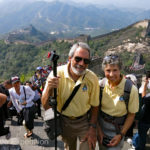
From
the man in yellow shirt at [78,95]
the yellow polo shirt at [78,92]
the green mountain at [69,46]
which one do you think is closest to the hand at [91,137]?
the man in yellow shirt at [78,95]

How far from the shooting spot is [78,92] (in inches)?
89.5

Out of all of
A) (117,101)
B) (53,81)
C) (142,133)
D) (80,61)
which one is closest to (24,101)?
(53,81)

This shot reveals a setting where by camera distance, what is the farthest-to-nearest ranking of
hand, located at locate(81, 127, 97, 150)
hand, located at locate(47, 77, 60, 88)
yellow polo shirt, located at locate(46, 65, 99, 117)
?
hand, located at locate(81, 127, 97, 150), yellow polo shirt, located at locate(46, 65, 99, 117), hand, located at locate(47, 77, 60, 88)

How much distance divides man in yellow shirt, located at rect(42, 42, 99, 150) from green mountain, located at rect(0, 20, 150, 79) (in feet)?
128

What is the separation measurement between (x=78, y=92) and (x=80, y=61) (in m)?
0.38

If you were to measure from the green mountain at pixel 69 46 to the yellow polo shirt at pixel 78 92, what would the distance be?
3915cm

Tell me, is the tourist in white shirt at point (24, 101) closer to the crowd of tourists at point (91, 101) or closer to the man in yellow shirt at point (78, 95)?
the crowd of tourists at point (91, 101)

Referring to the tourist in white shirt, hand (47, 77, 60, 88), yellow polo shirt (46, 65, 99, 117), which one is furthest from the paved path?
hand (47, 77, 60, 88)

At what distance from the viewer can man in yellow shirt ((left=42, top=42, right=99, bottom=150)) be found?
2189mm

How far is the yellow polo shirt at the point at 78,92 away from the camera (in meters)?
2.28

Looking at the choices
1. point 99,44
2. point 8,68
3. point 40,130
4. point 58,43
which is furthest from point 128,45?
point 40,130

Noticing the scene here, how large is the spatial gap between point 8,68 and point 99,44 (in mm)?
32099

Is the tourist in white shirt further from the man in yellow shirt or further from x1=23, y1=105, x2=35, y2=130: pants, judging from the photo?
the man in yellow shirt

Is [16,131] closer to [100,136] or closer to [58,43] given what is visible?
[100,136]
